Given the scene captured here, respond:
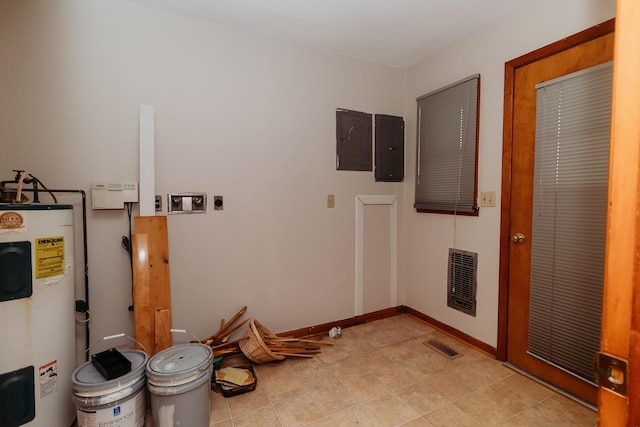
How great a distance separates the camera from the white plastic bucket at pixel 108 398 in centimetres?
145

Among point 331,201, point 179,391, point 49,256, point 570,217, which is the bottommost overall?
point 179,391

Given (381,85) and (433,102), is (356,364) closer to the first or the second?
(433,102)

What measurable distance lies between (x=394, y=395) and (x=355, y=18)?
2.79 metres

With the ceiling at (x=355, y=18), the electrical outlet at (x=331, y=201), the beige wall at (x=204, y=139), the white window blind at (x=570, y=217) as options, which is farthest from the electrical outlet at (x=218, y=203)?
the white window blind at (x=570, y=217)

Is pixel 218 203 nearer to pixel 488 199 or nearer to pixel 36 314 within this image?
pixel 36 314

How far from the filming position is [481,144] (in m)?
2.48

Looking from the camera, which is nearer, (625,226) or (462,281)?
(625,226)

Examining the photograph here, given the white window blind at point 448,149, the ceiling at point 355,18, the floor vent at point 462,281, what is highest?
the ceiling at point 355,18

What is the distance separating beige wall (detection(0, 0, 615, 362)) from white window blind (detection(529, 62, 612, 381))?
0.34 meters

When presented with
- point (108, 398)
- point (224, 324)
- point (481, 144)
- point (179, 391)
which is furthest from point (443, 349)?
point (108, 398)

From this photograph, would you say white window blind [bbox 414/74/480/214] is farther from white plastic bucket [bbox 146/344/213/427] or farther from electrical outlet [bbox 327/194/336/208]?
white plastic bucket [bbox 146/344/213/427]

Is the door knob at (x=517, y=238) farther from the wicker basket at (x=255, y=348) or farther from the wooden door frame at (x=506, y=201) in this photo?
→ the wicker basket at (x=255, y=348)

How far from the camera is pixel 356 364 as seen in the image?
92.4 inches

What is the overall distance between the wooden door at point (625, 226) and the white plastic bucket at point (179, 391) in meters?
1.70
